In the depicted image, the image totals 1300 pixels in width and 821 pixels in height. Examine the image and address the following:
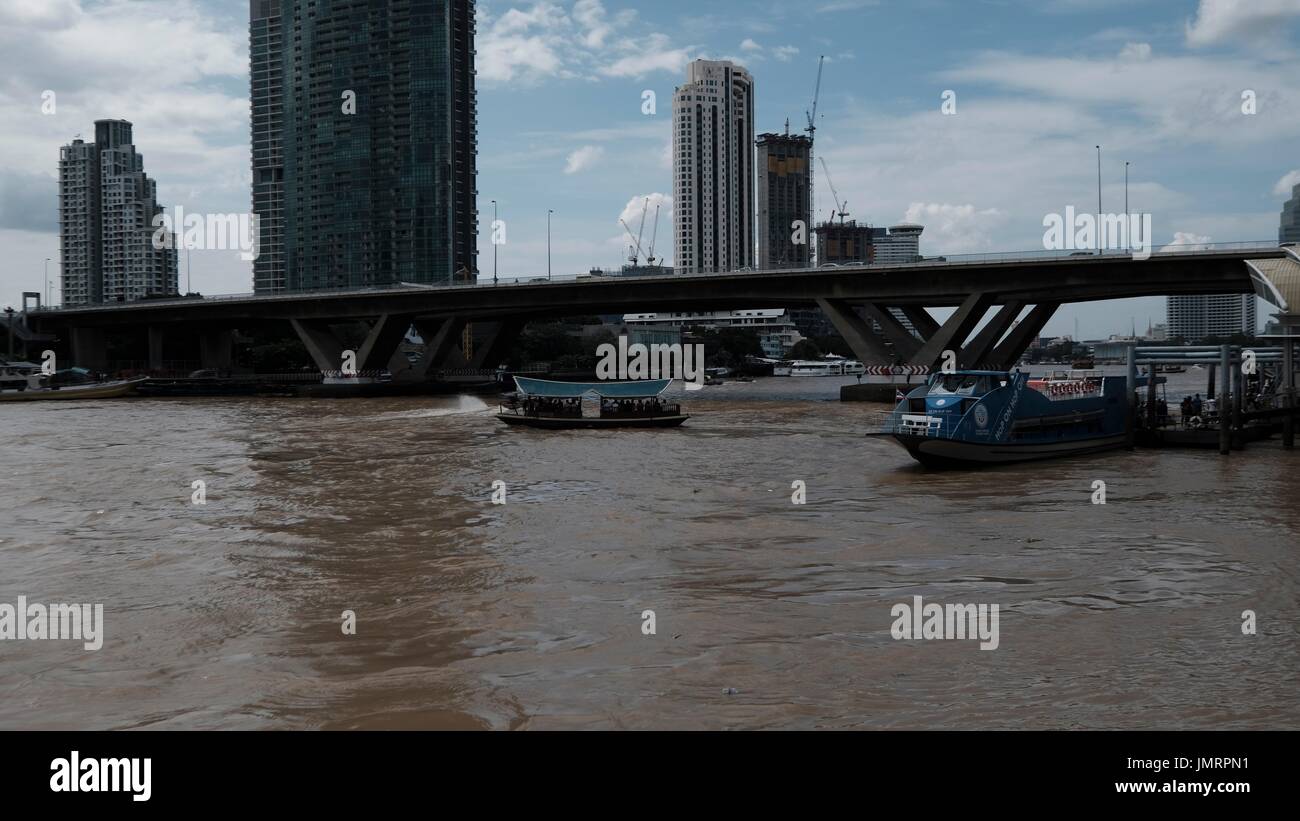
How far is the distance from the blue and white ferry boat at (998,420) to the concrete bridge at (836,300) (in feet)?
32.8

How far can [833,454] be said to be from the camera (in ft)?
151

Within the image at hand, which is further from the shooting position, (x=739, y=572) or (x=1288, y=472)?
(x=1288, y=472)

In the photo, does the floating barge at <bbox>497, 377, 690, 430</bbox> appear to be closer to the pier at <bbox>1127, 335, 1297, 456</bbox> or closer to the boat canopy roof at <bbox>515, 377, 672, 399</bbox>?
the boat canopy roof at <bbox>515, 377, 672, 399</bbox>

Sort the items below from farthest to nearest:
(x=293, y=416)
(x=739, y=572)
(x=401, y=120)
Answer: (x=401, y=120)
(x=293, y=416)
(x=739, y=572)

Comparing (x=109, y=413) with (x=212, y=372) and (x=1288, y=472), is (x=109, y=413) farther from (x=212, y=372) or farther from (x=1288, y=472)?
(x=1288, y=472)

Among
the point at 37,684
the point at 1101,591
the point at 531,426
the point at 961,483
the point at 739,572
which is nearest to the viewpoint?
the point at 37,684

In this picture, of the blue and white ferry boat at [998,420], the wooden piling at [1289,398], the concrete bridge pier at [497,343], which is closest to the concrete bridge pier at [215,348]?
A: the concrete bridge pier at [497,343]

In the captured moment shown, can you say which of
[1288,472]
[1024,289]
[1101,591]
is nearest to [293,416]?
[1024,289]

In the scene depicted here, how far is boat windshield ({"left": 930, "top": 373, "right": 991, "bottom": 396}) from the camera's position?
1628 inches

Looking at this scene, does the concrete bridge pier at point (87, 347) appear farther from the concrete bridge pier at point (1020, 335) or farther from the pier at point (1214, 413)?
the pier at point (1214, 413)

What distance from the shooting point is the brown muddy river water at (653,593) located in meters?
13.3

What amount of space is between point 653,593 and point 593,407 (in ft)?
148

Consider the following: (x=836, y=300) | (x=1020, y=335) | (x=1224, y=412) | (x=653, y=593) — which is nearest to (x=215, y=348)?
(x=836, y=300)

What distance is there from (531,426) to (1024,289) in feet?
128
